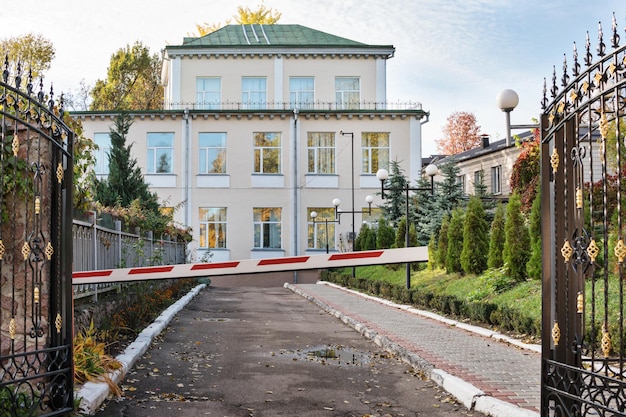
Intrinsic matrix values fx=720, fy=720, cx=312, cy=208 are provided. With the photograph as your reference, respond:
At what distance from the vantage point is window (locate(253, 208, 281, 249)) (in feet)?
132

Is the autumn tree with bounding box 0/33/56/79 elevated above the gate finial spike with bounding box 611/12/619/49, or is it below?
above

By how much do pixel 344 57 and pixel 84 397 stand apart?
36.8m

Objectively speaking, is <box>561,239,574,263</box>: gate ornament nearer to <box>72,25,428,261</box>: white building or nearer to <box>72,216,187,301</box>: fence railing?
<box>72,216,187,301</box>: fence railing

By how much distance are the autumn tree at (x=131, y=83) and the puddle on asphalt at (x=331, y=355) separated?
155ft

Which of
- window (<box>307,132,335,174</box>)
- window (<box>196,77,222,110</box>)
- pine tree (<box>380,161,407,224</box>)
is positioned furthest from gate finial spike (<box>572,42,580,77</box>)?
window (<box>196,77,222,110</box>)

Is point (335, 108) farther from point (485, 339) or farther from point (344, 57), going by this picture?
point (485, 339)

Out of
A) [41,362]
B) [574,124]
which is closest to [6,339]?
[41,362]

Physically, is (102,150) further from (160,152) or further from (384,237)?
(384,237)

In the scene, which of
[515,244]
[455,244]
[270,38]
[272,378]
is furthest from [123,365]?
[270,38]

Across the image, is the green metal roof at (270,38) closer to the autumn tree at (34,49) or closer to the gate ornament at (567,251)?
the autumn tree at (34,49)

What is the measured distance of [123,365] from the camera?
29.2 ft

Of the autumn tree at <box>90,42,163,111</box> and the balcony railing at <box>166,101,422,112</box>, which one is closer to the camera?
the balcony railing at <box>166,101,422,112</box>

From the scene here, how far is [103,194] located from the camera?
2636 cm

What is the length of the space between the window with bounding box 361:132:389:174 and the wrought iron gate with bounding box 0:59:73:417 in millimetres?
34101
